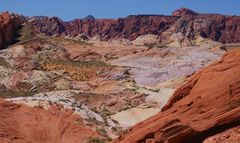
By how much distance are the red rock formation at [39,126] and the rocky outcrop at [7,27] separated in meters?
33.5

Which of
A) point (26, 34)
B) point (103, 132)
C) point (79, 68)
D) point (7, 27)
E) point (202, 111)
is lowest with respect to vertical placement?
point (103, 132)

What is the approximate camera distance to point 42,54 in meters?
57.4

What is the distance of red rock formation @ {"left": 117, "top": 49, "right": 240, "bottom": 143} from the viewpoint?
15273 mm

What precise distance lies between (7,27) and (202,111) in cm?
4708

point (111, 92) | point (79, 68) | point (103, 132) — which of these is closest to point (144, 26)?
point (79, 68)

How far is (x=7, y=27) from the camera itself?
198 ft

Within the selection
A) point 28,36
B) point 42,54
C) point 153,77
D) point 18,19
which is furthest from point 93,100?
point 18,19

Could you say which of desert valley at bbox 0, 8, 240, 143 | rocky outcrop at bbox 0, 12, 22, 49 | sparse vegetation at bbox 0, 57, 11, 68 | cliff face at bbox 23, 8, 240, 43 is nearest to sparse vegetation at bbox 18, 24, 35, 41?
desert valley at bbox 0, 8, 240, 143

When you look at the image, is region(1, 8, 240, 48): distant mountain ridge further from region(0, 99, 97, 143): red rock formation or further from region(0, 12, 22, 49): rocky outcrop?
region(0, 99, 97, 143): red rock formation

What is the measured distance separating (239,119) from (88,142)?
951 cm

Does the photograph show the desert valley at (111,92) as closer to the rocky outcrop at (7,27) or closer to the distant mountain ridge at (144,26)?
the rocky outcrop at (7,27)

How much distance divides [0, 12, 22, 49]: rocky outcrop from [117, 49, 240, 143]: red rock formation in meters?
43.5

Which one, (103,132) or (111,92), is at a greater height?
(111,92)

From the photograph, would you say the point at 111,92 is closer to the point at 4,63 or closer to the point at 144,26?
the point at 4,63
